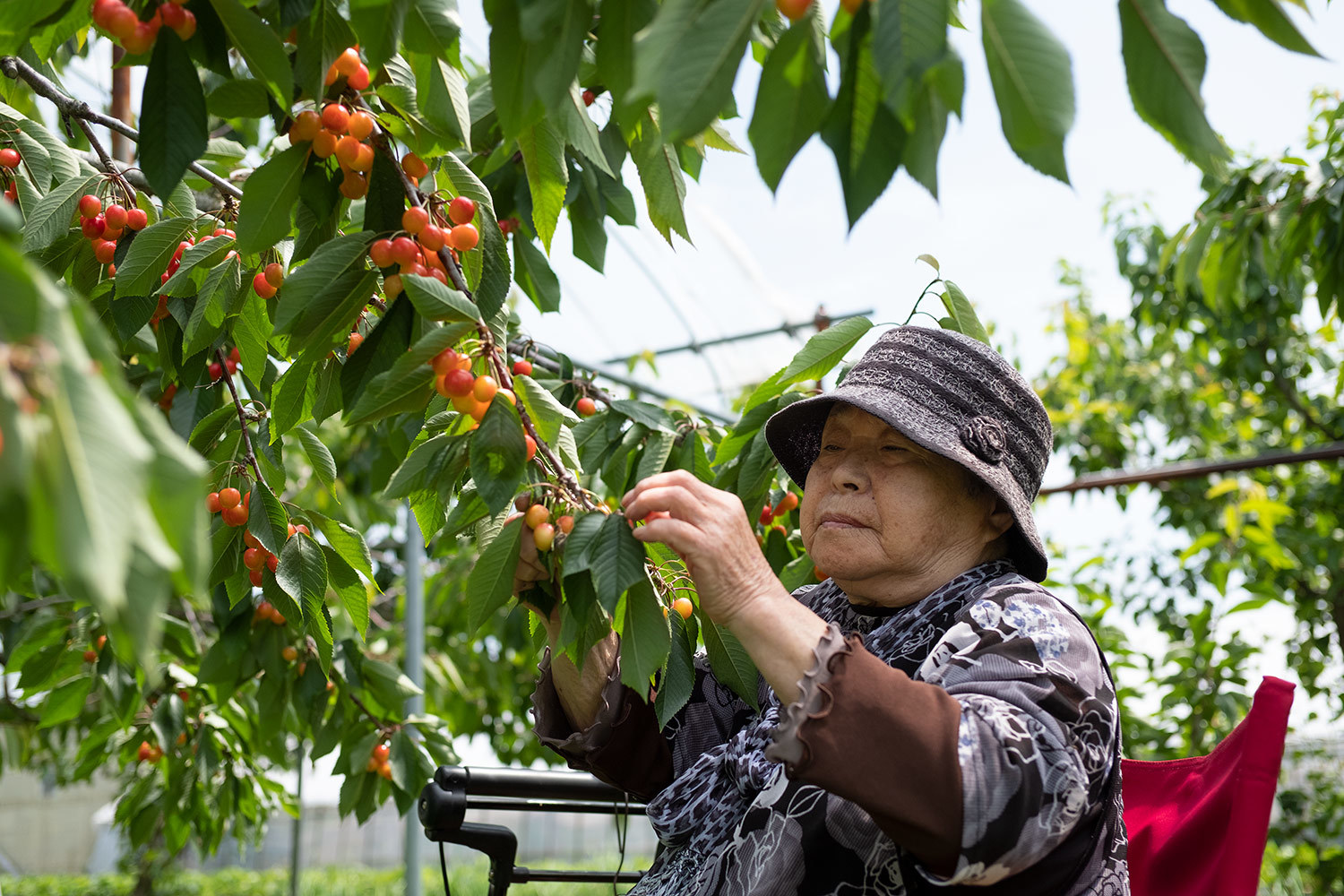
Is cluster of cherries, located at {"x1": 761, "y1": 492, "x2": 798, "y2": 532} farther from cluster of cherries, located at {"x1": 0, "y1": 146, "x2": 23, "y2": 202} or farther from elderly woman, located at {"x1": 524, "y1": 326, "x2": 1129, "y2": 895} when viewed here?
cluster of cherries, located at {"x1": 0, "y1": 146, "x2": 23, "y2": 202}

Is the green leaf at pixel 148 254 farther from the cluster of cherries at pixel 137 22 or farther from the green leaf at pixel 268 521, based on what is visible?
the cluster of cherries at pixel 137 22

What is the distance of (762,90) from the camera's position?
2.53ft

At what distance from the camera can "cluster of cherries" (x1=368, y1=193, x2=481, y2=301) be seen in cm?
112

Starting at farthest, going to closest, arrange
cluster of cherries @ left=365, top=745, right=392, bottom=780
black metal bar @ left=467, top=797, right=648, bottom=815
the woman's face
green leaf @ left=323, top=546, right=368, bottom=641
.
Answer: cluster of cherries @ left=365, top=745, right=392, bottom=780 < black metal bar @ left=467, top=797, right=648, bottom=815 < green leaf @ left=323, top=546, right=368, bottom=641 < the woman's face

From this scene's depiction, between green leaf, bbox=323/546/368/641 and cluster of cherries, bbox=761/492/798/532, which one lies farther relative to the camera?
cluster of cherries, bbox=761/492/798/532

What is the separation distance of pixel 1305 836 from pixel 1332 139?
9.14 feet

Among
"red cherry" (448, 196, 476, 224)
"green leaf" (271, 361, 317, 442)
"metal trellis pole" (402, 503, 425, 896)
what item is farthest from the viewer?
"metal trellis pole" (402, 503, 425, 896)

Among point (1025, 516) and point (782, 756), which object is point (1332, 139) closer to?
point (1025, 516)

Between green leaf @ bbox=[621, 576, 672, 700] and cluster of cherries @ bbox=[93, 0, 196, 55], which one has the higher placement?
cluster of cherries @ bbox=[93, 0, 196, 55]

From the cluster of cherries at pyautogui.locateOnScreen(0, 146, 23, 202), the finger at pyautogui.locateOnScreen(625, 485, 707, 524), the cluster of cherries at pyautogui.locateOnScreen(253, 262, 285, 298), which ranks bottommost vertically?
the finger at pyautogui.locateOnScreen(625, 485, 707, 524)

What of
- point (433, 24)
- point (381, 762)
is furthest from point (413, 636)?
point (433, 24)

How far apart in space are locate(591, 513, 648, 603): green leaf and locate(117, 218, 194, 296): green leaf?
0.75 m

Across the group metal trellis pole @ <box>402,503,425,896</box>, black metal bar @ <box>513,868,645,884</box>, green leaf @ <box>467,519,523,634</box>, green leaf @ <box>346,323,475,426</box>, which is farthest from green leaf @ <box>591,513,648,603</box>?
metal trellis pole @ <box>402,503,425,896</box>

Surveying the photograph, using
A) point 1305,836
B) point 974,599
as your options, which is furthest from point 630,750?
point 1305,836
